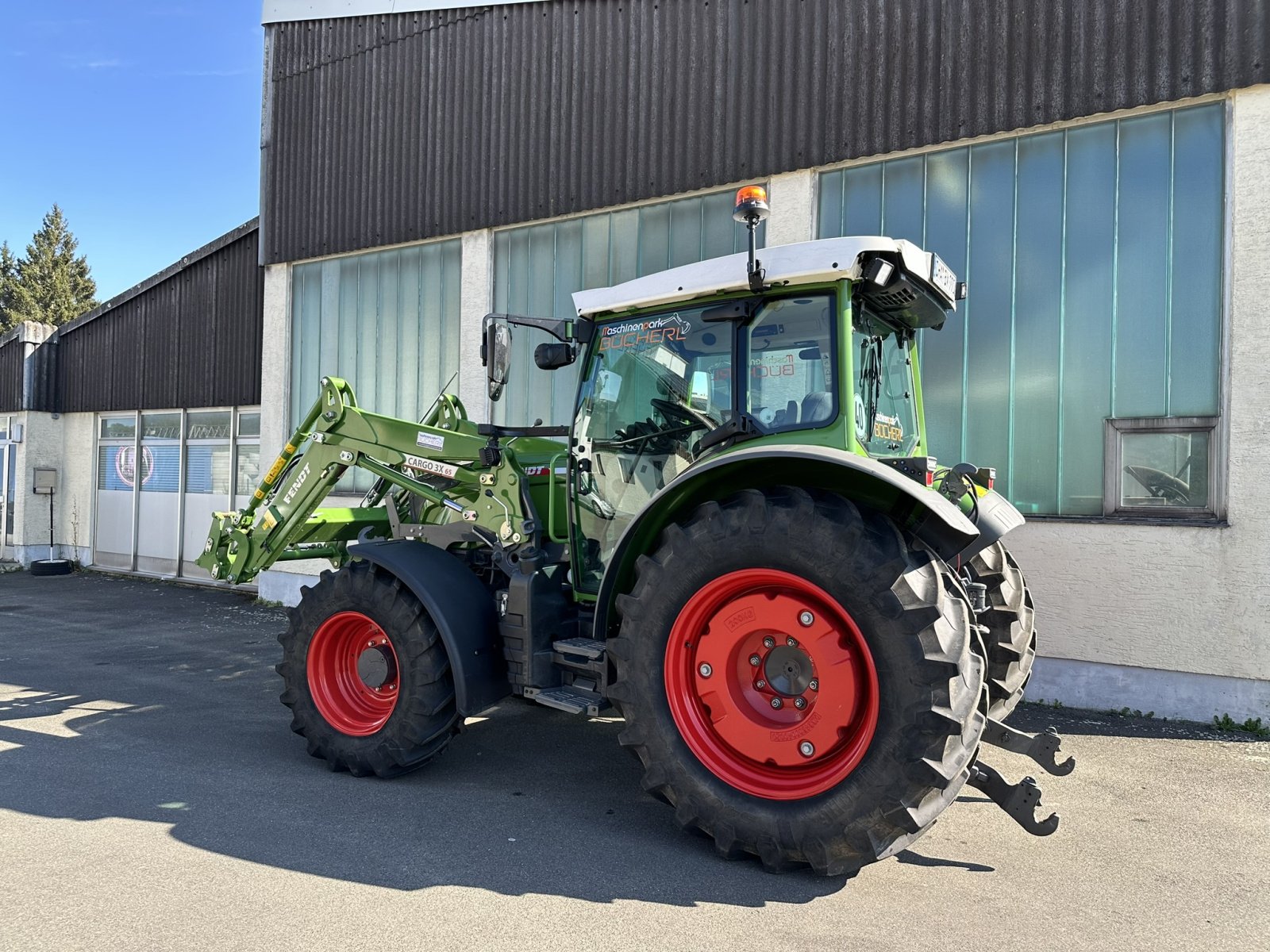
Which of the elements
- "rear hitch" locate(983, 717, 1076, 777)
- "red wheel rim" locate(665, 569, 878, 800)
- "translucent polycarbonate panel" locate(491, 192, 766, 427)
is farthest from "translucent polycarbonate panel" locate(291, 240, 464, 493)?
"rear hitch" locate(983, 717, 1076, 777)

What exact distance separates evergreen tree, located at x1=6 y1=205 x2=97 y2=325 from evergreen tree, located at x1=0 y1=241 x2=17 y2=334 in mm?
122

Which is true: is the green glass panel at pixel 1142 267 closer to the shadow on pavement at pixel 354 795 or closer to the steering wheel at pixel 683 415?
the steering wheel at pixel 683 415

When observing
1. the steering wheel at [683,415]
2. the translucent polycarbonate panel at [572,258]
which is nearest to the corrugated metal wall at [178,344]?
the translucent polycarbonate panel at [572,258]

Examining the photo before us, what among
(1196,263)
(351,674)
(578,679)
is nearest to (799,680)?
(578,679)

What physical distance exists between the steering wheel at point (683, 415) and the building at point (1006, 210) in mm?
3772

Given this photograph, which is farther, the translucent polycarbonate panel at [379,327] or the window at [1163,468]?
the translucent polycarbonate panel at [379,327]

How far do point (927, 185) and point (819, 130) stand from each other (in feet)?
3.63

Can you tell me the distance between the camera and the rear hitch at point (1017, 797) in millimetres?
3398

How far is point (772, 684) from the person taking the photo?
3.67m

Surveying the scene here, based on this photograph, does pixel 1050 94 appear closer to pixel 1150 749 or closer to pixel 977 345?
pixel 977 345

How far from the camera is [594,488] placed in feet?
14.9

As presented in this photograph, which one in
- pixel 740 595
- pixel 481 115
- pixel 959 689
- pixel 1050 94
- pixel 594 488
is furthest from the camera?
pixel 481 115

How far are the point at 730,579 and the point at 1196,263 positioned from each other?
489 cm

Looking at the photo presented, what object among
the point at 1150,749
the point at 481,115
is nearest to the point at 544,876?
the point at 1150,749
